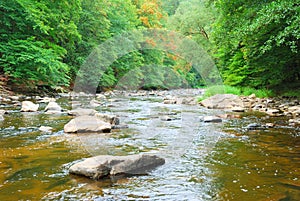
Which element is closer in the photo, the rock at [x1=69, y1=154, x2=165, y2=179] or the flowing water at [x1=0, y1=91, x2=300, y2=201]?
the flowing water at [x1=0, y1=91, x2=300, y2=201]

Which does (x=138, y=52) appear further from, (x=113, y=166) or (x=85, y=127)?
(x=113, y=166)

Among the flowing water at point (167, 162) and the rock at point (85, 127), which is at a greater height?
the rock at point (85, 127)

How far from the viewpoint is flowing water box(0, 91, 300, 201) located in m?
2.64

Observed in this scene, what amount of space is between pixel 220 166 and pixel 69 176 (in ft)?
5.85

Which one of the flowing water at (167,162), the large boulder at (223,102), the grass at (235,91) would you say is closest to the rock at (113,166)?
the flowing water at (167,162)

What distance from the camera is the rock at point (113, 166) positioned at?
300 centimetres

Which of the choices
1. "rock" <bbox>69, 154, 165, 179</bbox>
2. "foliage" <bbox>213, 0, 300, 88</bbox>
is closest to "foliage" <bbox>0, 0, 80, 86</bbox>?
"foliage" <bbox>213, 0, 300, 88</bbox>

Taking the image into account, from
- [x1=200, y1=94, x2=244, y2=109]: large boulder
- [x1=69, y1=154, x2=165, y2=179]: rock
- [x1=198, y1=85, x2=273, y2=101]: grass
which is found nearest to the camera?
[x1=69, y1=154, x2=165, y2=179]: rock

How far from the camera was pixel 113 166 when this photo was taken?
3.14 meters

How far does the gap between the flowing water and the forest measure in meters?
3.37

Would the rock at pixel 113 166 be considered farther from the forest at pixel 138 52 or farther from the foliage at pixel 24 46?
the foliage at pixel 24 46

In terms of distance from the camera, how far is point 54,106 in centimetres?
852

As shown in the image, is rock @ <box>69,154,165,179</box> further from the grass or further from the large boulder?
the grass

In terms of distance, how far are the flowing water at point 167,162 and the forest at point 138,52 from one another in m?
3.37
